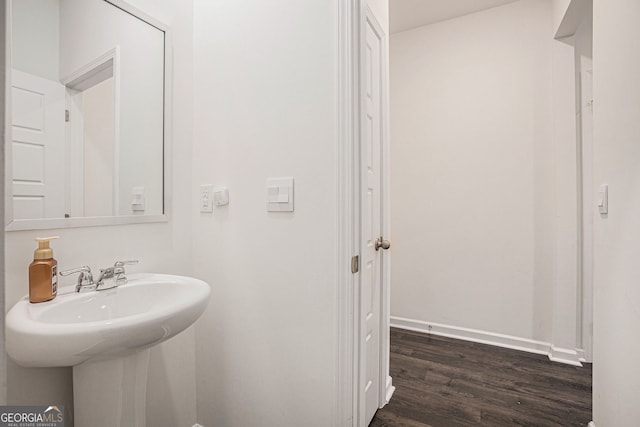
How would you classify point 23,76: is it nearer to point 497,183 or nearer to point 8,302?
point 8,302

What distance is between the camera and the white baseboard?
2.22 metres

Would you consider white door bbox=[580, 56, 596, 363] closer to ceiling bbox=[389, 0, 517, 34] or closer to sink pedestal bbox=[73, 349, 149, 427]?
ceiling bbox=[389, 0, 517, 34]

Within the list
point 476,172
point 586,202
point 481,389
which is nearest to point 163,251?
point 481,389

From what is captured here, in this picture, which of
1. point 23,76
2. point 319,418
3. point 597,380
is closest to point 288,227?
point 319,418

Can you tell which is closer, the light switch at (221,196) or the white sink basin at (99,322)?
the white sink basin at (99,322)

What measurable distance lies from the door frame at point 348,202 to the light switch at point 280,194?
0.20m

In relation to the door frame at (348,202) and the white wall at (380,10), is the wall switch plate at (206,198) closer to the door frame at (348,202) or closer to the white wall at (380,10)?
the door frame at (348,202)

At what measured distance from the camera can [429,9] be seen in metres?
2.54

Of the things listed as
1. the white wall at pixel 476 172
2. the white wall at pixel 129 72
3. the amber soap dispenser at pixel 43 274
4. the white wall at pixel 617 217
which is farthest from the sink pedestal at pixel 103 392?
the white wall at pixel 476 172

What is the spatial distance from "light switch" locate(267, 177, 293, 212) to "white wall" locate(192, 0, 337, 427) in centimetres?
3

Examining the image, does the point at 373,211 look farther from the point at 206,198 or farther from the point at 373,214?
the point at 206,198

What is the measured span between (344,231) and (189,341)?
967 millimetres

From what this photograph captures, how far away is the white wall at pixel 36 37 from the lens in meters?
0.96

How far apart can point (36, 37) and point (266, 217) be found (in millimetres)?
960
